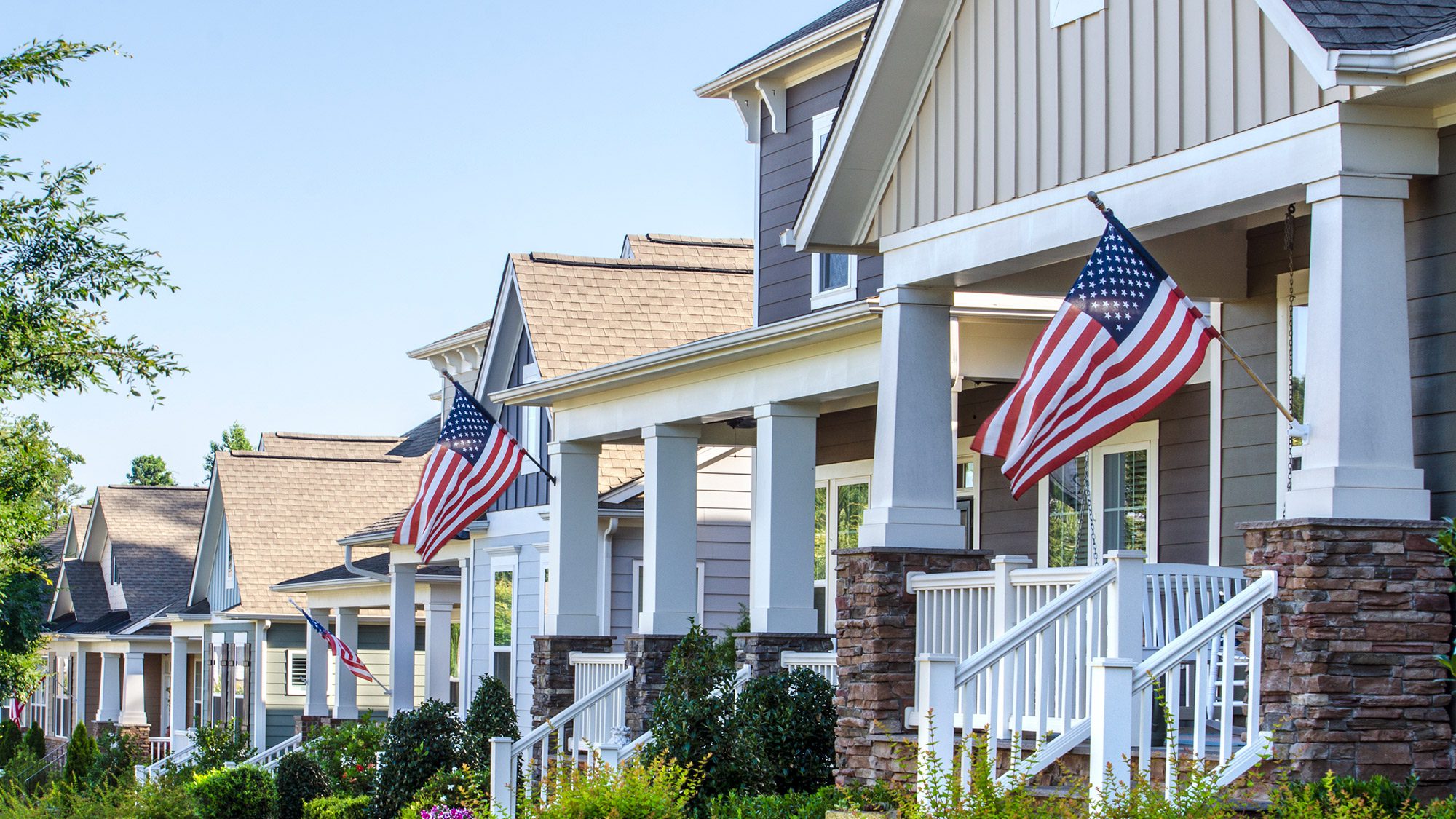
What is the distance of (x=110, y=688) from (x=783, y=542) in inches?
1305

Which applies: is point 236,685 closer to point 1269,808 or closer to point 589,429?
point 589,429

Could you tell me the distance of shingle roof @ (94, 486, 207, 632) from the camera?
147ft

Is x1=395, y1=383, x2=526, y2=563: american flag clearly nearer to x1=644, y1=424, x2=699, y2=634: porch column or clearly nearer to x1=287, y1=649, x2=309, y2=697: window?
x1=644, y1=424, x2=699, y2=634: porch column

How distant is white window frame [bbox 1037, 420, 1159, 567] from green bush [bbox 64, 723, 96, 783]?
72.0 ft

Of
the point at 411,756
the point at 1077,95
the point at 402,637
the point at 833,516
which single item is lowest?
the point at 411,756

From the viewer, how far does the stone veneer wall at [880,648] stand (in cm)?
1244

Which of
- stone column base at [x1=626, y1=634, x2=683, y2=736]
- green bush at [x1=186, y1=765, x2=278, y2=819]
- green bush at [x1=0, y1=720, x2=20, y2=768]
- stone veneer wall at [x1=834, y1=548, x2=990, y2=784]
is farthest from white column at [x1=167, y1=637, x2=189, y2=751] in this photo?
stone veneer wall at [x1=834, y1=548, x2=990, y2=784]

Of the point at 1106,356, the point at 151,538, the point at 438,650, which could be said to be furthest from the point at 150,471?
the point at 1106,356

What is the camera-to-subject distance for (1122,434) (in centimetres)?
1530

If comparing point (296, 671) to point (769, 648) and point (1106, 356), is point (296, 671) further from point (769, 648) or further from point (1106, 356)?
point (1106, 356)

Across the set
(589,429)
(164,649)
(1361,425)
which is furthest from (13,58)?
(164,649)

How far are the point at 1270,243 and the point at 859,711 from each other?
4680 mm

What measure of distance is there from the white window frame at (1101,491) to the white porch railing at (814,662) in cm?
238

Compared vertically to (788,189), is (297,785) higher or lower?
lower
